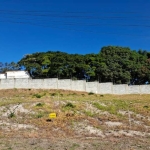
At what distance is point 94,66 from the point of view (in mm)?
38156

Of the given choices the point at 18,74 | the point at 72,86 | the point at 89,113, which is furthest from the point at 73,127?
the point at 18,74

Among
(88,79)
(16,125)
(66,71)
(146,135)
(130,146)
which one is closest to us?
(130,146)

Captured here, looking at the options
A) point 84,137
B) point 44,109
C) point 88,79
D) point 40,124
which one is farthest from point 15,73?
point 84,137

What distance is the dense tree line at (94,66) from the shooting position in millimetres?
36969

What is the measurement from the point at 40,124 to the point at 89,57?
27716 millimetres

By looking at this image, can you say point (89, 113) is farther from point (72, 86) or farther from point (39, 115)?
point (72, 86)

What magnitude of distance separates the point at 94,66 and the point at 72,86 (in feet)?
25.7

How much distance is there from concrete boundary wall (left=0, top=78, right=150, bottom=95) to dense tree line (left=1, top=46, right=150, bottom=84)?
188 inches

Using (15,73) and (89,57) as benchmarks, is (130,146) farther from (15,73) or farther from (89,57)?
(15,73)

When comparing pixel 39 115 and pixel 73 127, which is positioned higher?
pixel 39 115

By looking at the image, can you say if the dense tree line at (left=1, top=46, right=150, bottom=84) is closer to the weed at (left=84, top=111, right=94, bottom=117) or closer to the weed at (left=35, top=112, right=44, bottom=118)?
the weed at (left=84, top=111, right=94, bottom=117)

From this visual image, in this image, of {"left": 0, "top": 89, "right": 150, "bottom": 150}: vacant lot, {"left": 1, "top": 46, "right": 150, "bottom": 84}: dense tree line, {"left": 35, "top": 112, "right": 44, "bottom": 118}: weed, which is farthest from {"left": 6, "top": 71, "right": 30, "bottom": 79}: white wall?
{"left": 35, "top": 112, "right": 44, "bottom": 118}: weed

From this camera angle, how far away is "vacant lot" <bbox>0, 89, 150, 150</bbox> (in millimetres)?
8281

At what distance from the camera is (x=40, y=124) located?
11.8 m
